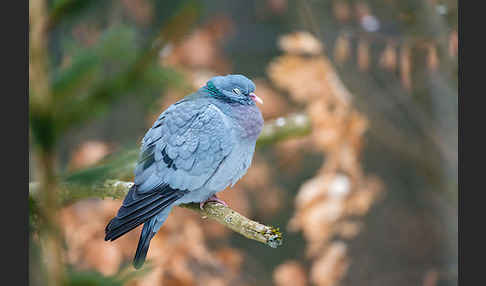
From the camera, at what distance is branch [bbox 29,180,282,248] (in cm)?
81

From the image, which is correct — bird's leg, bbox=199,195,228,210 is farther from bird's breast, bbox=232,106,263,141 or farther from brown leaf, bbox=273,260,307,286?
brown leaf, bbox=273,260,307,286

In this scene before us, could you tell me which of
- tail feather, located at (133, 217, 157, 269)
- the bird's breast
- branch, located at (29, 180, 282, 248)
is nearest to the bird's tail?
tail feather, located at (133, 217, 157, 269)

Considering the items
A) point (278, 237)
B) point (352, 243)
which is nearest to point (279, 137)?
point (278, 237)

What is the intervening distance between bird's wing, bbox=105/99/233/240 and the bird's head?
5 cm

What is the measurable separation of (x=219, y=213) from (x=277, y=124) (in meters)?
0.94

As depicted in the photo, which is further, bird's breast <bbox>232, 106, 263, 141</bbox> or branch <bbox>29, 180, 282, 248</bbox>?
bird's breast <bbox>232, 106, 263, 141</bbox>

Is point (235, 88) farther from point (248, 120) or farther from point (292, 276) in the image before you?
point (292, 276)

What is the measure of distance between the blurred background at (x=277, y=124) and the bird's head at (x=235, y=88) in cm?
7

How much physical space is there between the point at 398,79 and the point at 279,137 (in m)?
0.88

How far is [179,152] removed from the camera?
1.08 metres

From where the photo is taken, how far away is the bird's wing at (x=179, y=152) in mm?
988

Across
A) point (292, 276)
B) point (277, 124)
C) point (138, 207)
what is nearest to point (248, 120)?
point (138, 207)

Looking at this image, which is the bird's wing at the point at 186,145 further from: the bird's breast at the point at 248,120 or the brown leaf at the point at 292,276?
the brown leaf at the point at 292,276

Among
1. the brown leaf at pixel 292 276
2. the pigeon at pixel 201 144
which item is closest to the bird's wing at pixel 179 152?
the pigeon at pixel 201 144
